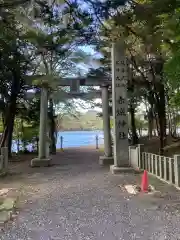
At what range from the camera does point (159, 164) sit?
30.9 ft

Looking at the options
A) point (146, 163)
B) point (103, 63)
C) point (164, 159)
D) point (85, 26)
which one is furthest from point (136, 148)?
point (85, 26)

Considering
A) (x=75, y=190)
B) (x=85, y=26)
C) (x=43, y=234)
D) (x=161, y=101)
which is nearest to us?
(x=43, y=234)

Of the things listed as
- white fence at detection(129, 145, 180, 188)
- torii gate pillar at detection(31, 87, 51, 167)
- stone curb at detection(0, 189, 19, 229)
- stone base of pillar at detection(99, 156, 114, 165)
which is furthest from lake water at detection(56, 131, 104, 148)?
stone curb at detection(0, 189, 19, 229)

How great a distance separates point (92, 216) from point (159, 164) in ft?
15.1

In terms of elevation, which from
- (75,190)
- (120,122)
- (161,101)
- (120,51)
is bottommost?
(75,190)

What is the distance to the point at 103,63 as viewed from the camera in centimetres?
1612

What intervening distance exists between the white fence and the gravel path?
4.53 ft

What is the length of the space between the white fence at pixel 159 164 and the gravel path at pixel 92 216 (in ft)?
4.53

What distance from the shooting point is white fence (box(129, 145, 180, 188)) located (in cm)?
769

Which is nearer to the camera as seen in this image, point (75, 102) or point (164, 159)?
point (164, 159)

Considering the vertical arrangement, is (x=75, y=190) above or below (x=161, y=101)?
below

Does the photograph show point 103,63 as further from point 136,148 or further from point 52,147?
point 52,147

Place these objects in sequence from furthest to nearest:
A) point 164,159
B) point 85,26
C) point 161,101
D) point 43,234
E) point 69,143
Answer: point 69,143 → point 161,101 → point 164,159 → point 85,26 → point 43,234

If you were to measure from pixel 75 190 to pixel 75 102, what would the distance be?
16.0 m
